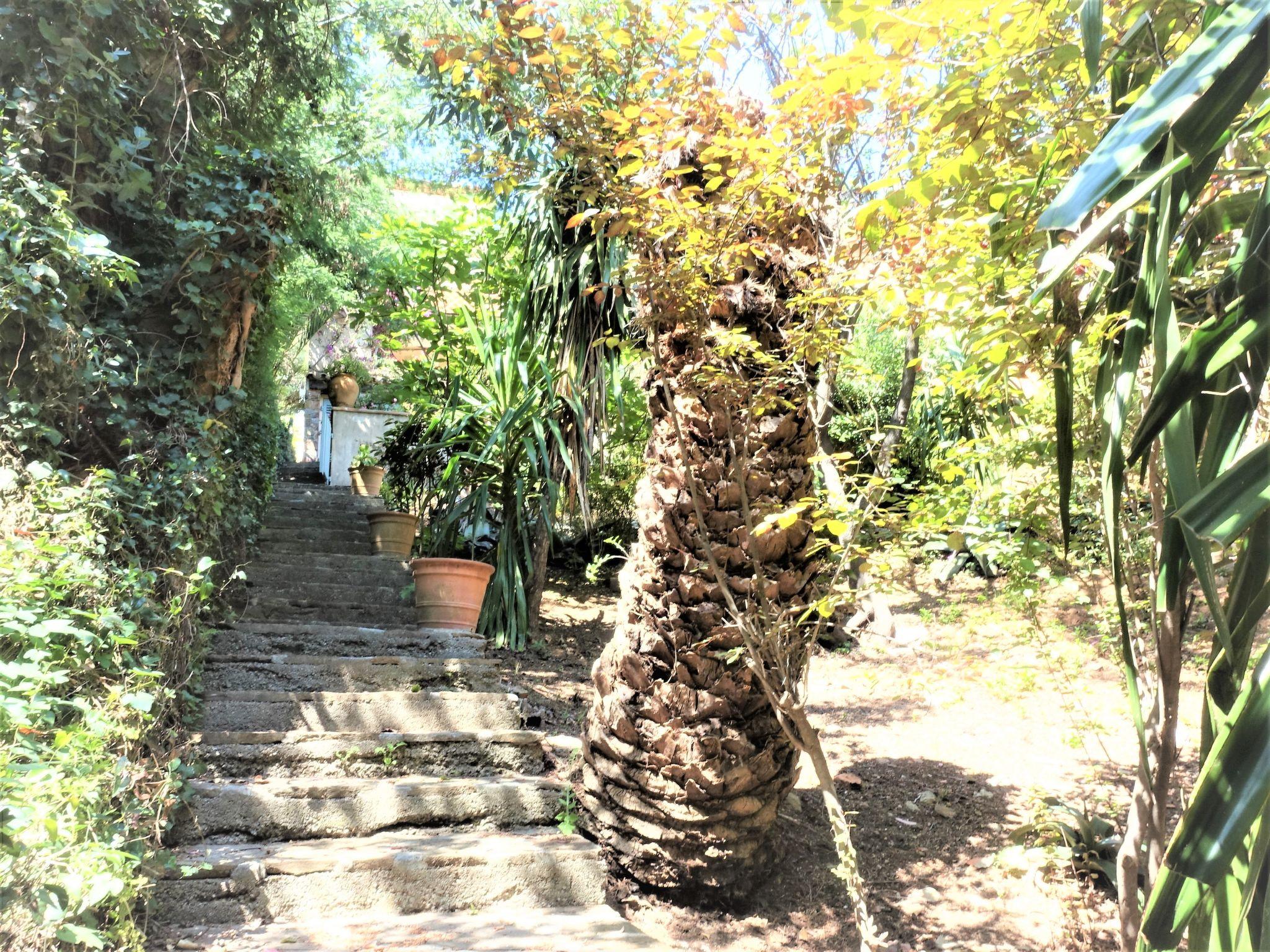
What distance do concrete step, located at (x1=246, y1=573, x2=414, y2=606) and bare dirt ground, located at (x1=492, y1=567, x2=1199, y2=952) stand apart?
2.58ft

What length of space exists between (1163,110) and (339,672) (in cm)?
384

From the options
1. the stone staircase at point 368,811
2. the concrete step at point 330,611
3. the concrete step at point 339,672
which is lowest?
the stone staircase at point 368,811

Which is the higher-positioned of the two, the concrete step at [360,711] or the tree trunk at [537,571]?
the tree trunk at [537,571]

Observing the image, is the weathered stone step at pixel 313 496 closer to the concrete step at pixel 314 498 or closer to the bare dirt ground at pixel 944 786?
the concrete step at pixel 314 498

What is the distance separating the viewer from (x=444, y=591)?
482 cm

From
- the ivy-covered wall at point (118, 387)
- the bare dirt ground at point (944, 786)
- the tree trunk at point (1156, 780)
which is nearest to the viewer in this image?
the tree trunk at point (1156, 780)

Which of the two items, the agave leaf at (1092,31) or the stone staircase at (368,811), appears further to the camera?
the stone staircase at (368,811)

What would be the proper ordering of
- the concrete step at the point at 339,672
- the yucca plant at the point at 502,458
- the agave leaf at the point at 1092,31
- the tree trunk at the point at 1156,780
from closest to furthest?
the agave leaf at the point at 1092,31, the tree trunk at the point at 1156,780, the concrete step at the point at 339,672, the yucca plant at the point at 502,458

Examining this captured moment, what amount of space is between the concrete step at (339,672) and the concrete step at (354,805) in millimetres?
604

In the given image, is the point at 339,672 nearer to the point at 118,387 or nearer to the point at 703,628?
the point at 118,387

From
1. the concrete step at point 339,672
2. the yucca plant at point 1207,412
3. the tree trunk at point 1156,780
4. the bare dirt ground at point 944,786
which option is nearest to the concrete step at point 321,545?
the bare dirt ground at point 944,786

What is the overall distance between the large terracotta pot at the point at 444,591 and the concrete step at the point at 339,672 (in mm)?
621

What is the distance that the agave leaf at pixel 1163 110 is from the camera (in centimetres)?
79

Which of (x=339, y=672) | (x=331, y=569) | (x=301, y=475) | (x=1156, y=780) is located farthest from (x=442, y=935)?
(x=301, y=475)
